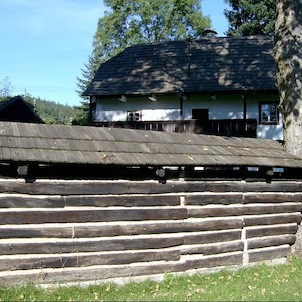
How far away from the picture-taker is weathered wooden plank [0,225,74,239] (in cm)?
709

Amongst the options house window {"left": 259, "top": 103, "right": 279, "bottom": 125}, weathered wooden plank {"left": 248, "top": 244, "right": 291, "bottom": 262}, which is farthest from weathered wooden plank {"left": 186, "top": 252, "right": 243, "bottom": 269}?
house window {"left": 259, "top": 103, "right": 279, "bottom": 125}

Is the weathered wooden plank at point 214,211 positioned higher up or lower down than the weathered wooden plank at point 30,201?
lower down

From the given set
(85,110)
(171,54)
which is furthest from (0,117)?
(85,110)

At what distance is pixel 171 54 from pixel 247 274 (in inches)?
827

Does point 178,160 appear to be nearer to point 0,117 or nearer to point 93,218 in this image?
point 93,218

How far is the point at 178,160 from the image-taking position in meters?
8.13

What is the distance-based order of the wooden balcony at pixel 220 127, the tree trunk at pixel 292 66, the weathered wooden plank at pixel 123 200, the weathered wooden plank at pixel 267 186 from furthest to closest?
the wooden balcony at pixel 220 127 → the tree trunk at pixel 292 66 → the weathered wooden plank at pixel 267 186 → the weathered wooden plank at pixel 123 200

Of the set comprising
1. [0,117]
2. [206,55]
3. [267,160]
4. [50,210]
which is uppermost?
[206,55]

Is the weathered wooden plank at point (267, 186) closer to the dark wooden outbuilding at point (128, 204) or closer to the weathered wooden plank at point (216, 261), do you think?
the dark wooden outbuilding at point (128, 204)

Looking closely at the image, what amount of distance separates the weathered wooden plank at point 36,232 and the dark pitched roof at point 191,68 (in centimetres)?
1757

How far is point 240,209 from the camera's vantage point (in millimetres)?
9289

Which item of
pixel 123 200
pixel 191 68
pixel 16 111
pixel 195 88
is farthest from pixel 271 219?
pixel 16 111

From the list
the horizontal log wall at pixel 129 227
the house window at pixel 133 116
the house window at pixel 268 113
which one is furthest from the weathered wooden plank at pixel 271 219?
the house window at pixel 133 116

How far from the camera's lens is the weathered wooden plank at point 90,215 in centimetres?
717
